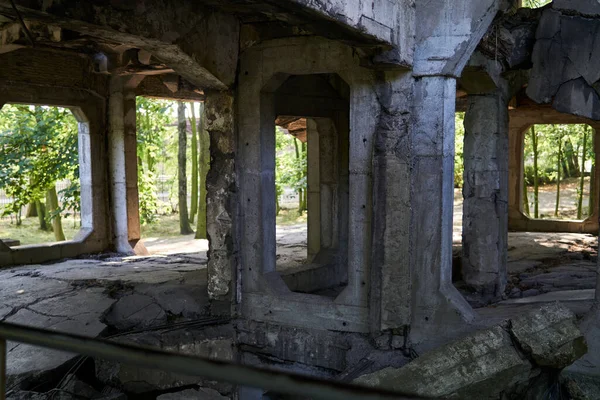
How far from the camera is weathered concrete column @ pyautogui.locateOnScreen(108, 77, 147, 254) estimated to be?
34.4 feet

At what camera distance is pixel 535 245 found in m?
11.6

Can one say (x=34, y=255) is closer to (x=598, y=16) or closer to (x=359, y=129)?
(x=359, y=129)

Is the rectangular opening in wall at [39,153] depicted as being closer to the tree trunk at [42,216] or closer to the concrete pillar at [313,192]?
the concrete pillar at [313,192]

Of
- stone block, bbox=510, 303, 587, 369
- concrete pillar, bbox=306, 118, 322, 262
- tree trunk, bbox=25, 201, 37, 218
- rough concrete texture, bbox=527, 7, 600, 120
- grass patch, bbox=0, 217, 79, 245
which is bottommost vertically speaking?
grass patch, bbox=0, 217, 79, 245

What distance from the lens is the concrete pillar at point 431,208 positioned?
565 centimetres

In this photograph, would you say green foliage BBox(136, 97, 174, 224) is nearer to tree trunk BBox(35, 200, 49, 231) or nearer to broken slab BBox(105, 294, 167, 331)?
tree trunk BBox(35, 200, 49, 231)

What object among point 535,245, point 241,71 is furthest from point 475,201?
point 535,245

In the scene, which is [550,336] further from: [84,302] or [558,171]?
[558,171]

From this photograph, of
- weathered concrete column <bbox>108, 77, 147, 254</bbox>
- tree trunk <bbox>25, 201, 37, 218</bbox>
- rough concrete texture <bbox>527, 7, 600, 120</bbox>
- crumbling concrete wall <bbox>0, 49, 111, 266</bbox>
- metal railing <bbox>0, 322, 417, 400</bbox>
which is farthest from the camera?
tree trunk <bbox>25, 201, 37, 218</bbox>

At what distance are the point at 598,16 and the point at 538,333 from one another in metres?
3.54

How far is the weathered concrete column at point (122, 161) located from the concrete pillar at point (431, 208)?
635 centimetres

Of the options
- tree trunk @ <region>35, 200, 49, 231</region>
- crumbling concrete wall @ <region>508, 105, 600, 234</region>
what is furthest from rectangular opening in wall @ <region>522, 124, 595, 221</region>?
tree trunk @ <region>35, 200, 49, 231</region>

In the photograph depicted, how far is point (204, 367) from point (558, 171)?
1798cm

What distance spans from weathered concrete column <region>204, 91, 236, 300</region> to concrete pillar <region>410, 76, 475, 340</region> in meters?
1.90
